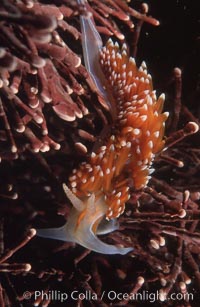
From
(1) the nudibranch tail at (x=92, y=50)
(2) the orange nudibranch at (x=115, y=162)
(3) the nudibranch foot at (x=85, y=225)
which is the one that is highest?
(1) the nudibranch tail at (x=92, y=50)

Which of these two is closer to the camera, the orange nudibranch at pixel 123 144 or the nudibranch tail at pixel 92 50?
the orange nudibranch at pixel 123 144

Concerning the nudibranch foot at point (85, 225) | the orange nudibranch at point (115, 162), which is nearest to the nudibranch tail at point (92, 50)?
the orange nudibranch at point (115, 162)

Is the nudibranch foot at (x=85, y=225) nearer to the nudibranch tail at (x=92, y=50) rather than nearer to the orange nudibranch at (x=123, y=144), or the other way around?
the orange nudibranch at (x=123, y=144)

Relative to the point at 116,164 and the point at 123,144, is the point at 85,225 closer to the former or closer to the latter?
the point at 116,164

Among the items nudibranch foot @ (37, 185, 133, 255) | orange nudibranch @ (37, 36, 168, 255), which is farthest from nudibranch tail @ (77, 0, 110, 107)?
nudibranch foot @ (37, 185, 133, 255)

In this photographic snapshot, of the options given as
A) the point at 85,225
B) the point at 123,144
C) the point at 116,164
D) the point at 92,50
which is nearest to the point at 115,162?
the point at 116,164

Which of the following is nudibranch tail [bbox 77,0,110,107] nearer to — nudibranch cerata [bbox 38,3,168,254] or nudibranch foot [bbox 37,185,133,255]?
nudibranch cerata [bbox 38,3,168,254]

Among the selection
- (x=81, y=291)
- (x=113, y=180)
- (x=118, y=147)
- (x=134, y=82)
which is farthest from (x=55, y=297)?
(x=134, y=82)
